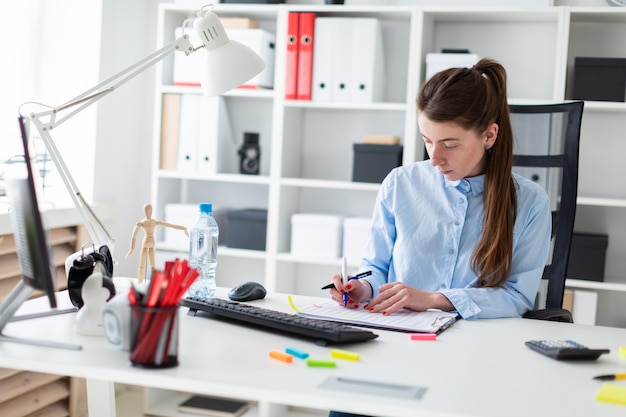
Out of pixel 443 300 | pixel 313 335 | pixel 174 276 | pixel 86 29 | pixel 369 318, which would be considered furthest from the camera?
pixel 86 29

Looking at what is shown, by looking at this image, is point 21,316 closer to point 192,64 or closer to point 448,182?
point 448,182

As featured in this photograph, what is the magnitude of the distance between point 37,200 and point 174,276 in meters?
0.27

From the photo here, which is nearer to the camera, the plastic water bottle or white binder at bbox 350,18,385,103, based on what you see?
the plastic water bottle

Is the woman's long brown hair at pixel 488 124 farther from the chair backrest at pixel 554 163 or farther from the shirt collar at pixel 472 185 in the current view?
the chair backrest at pixel 554 163

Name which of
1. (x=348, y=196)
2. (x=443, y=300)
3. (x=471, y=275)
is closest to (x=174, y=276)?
(x=443, y=300)

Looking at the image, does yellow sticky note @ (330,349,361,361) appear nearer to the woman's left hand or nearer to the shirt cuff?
the woman's left hand

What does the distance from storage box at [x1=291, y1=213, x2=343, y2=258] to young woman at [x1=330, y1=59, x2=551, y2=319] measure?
1.23 m

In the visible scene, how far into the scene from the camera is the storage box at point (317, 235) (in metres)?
3.27

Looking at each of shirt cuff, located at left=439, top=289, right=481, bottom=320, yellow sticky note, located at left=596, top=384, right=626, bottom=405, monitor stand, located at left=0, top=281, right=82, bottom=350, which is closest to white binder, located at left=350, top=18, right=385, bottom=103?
shirt cuff, located at left=439, top=289, right=481, bottom=320

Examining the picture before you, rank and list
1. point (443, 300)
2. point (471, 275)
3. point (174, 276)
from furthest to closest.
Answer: point (471, 275) < point (443, 300) < point (174, 276)

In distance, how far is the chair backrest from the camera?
84.7 inches

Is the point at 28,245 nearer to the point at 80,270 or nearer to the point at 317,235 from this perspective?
the point at 80,270

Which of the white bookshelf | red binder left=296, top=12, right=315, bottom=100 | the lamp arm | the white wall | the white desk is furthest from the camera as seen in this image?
the white wall

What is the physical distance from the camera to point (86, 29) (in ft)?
10.7
